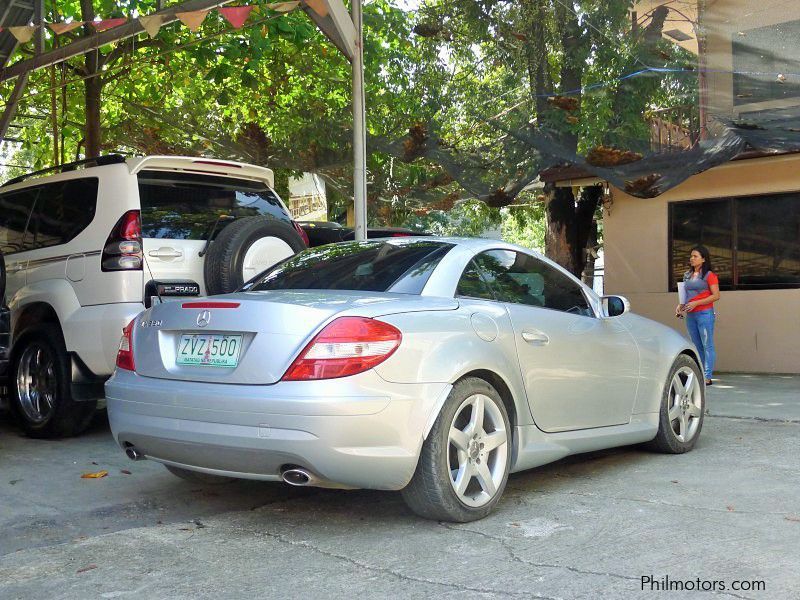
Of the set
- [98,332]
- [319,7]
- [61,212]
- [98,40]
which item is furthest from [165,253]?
[98,40]

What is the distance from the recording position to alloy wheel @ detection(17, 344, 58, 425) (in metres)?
6.90

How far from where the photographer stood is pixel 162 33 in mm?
12469

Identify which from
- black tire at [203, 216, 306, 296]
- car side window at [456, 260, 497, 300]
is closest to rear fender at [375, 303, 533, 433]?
car side window at [456, 260, 497, 300]

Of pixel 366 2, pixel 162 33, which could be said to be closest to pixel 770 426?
pixel 162 33

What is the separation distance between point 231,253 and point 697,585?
401cm

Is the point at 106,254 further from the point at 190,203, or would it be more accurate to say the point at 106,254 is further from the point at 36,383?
the point at 36,383

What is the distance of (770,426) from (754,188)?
18.1 ft

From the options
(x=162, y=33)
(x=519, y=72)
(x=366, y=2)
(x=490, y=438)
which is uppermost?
(x=366, y=2)

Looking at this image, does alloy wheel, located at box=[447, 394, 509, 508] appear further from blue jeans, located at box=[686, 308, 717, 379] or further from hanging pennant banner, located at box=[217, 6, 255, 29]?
blue jeans, located at box=[686, 308, 717, 379]

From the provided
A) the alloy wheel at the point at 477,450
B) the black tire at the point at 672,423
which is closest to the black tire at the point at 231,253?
the alloy wheel at the point at 477,450

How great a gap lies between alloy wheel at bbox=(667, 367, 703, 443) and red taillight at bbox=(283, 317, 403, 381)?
9.21ft

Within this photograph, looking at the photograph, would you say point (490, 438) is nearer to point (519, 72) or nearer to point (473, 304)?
point (473, 304)

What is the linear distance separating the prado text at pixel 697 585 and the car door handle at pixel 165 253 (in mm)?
4128

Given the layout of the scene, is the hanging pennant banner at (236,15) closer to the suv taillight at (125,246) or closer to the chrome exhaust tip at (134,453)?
the suv taillight at (125,246)
